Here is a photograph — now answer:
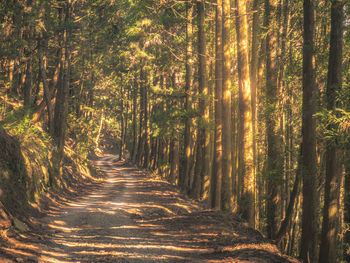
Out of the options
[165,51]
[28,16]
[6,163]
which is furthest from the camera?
[165,51]

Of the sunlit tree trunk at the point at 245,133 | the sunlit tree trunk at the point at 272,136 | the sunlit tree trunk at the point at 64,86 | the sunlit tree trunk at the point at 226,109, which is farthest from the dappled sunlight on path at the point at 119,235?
the sunlit tree trunk at the point at 64,86

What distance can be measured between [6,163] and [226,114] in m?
8.61

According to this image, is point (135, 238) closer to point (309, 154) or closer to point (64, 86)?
point (309, 154)

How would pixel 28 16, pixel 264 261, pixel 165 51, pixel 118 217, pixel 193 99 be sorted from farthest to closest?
pixel 165 51
pixel 193 99
pixel 28 16
pixel 118 217
pixel 264 261

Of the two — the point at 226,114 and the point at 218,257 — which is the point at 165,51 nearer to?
the point at 226,114

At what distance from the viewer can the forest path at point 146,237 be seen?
743cm

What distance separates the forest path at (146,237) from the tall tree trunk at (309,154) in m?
1.27

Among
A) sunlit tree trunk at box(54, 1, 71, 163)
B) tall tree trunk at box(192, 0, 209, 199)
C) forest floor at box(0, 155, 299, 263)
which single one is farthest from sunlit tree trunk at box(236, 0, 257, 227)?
sunlit tree trunk at box(54, 1, 71, 163)

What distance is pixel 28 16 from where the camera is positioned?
16422 millimetres

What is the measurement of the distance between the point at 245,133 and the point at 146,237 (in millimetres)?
5380

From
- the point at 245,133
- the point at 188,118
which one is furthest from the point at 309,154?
the point at 188,118

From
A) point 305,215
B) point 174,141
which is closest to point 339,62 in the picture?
point 305,215

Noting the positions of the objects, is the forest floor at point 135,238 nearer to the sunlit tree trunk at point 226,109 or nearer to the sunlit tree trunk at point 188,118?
the sunlit tree trunk at point 226,109

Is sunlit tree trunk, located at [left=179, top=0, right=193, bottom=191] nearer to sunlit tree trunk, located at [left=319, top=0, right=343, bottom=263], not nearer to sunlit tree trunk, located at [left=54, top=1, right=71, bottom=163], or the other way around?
sunlit tree trunk, located at [left=54, top=1, right=71, bottom=163]
